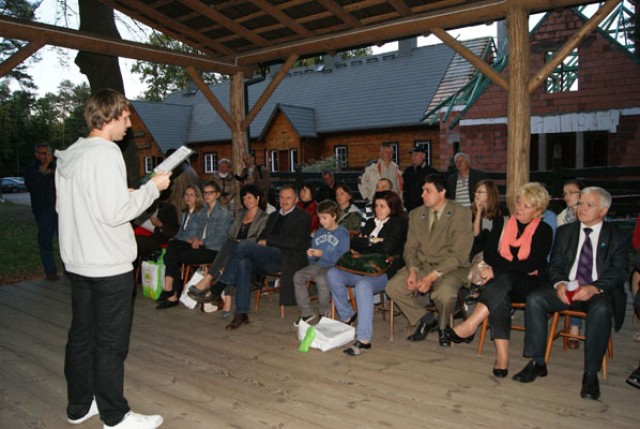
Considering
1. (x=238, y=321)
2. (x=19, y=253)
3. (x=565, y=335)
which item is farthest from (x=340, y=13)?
(x=19, y=253)

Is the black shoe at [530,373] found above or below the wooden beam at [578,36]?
below

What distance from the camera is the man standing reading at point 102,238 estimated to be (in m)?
2.71

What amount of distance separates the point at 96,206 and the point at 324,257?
8.88 feet

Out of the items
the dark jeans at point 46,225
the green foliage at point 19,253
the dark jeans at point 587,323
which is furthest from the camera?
the green foliage at point 19,253

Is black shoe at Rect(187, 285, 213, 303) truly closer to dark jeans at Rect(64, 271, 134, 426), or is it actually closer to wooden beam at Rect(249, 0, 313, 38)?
dark jeans at Rect(64, 271, 134, 426)

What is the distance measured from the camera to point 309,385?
3.69 meters

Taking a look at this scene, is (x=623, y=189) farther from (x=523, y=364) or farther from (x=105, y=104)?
(x=105, y=104)

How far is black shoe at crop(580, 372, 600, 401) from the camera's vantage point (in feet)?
11.0

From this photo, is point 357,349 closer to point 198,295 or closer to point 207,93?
point 198,295

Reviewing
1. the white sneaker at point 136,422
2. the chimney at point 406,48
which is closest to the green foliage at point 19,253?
the white sneaker at point 136,422

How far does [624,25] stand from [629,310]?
374 inches

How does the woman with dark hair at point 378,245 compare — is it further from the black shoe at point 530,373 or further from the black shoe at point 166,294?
the black shoe at point 166,294

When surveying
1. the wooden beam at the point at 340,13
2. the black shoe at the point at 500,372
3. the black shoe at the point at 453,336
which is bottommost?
the black shoe at the point at 500,372

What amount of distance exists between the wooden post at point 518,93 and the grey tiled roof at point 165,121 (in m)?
23.4
